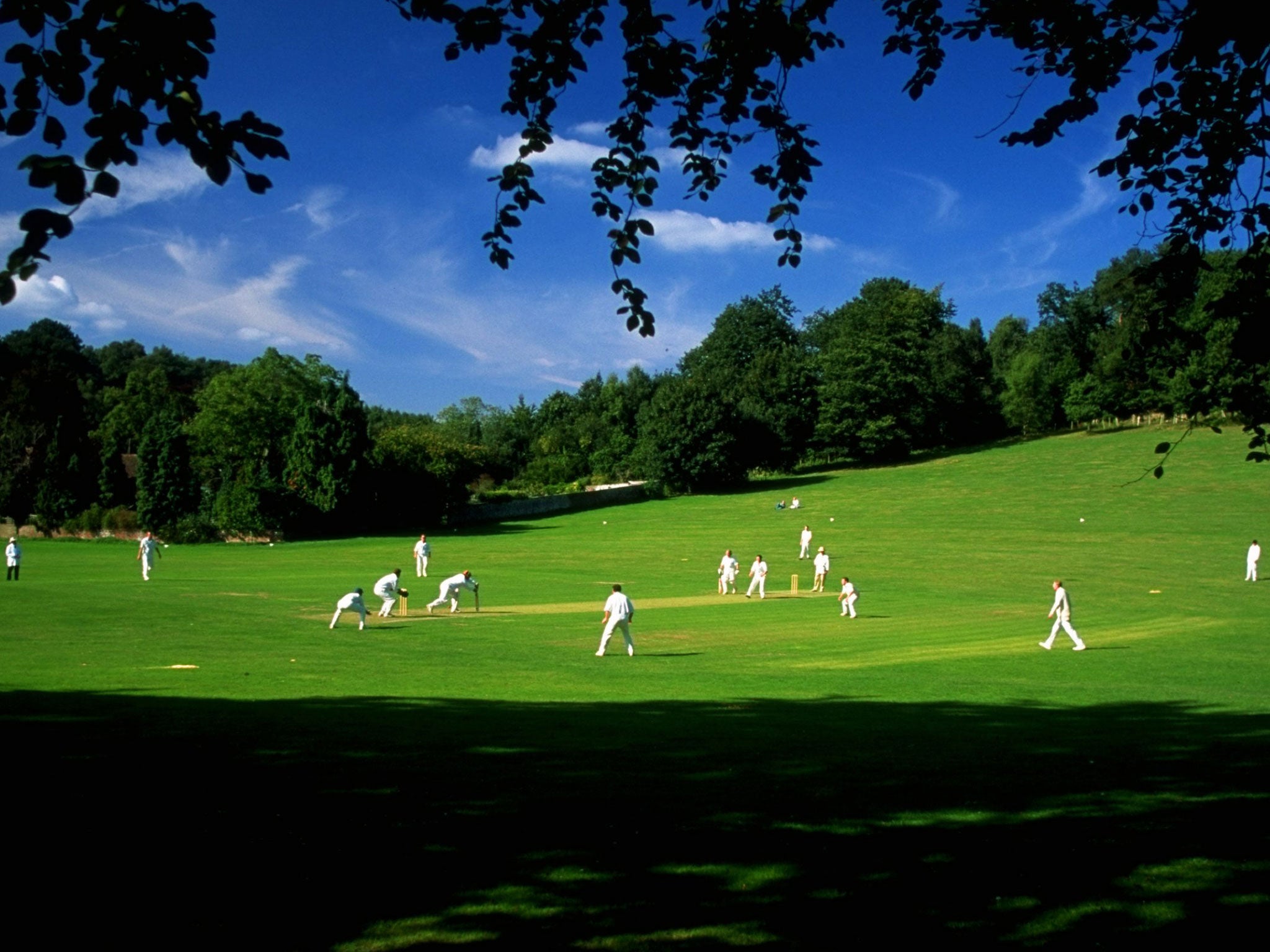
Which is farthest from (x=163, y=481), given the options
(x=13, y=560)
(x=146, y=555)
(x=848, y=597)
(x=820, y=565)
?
(x=848, y=597)

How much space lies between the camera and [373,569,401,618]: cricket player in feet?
98.6

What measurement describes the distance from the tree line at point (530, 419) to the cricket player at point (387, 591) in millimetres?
22536

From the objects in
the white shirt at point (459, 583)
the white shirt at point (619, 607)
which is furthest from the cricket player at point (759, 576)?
the white shirt at point (619, 607)

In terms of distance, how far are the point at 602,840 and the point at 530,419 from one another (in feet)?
458

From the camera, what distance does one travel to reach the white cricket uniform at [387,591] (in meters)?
30.0

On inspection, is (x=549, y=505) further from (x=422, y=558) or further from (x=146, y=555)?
(x=146, y=555)

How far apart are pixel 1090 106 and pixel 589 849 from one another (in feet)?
23.6

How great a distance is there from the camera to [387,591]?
3027 cm

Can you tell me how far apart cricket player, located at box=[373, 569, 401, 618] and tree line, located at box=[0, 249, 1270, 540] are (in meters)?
22.5

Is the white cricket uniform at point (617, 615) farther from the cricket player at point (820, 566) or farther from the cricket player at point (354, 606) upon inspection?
the cricket player at point (820, 566)

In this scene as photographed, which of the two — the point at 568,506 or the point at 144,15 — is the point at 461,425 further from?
→ the point at 144,15

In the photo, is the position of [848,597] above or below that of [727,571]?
below

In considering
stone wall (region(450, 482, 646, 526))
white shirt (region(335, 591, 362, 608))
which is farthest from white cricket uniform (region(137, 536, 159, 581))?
stone wall (region(450, 482, 646, 526))

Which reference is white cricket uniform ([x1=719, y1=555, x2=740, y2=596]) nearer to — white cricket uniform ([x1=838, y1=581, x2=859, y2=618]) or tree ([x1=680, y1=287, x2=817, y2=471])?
white cricket uniform ([x1=838, y1=581, x2=859, y2=618])
